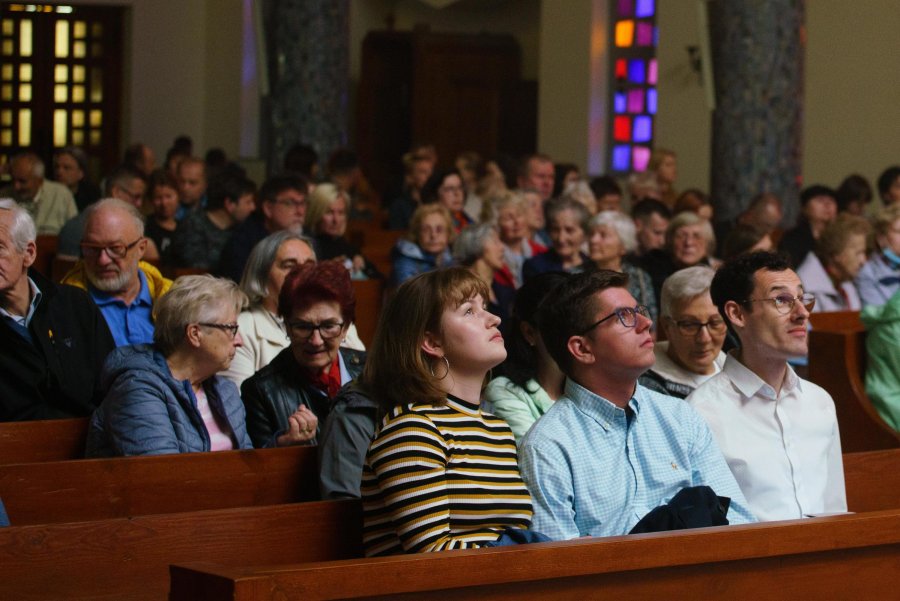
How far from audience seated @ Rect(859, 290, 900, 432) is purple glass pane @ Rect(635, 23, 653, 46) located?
9673mm

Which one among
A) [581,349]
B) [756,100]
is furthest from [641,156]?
[581,349]

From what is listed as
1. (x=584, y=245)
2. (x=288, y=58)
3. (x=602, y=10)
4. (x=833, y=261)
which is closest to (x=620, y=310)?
(x=833, y=261)

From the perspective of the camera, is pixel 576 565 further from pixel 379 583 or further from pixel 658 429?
pixel 658 429

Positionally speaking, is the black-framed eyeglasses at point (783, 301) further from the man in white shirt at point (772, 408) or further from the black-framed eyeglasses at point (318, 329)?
the black-framed eyeglasses at point (318, 329)

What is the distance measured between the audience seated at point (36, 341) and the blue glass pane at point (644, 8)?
36.6 feet

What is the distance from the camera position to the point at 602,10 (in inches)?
599

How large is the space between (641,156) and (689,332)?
1065cm

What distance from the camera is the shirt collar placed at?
12.0 ft

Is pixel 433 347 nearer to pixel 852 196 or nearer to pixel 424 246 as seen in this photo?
pixel 424 246

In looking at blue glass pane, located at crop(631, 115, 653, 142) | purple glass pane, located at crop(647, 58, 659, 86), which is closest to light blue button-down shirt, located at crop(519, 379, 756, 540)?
blue glass pane, located at crop(631, 115, 653, 142)

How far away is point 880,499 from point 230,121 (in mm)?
13836

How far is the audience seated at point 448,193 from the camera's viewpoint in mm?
9297

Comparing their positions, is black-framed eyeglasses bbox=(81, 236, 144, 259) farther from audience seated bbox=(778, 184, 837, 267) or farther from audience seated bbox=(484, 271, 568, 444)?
audience seated bbox=(778, 184, 837, 267)

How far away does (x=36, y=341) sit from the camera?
4.31 metres
